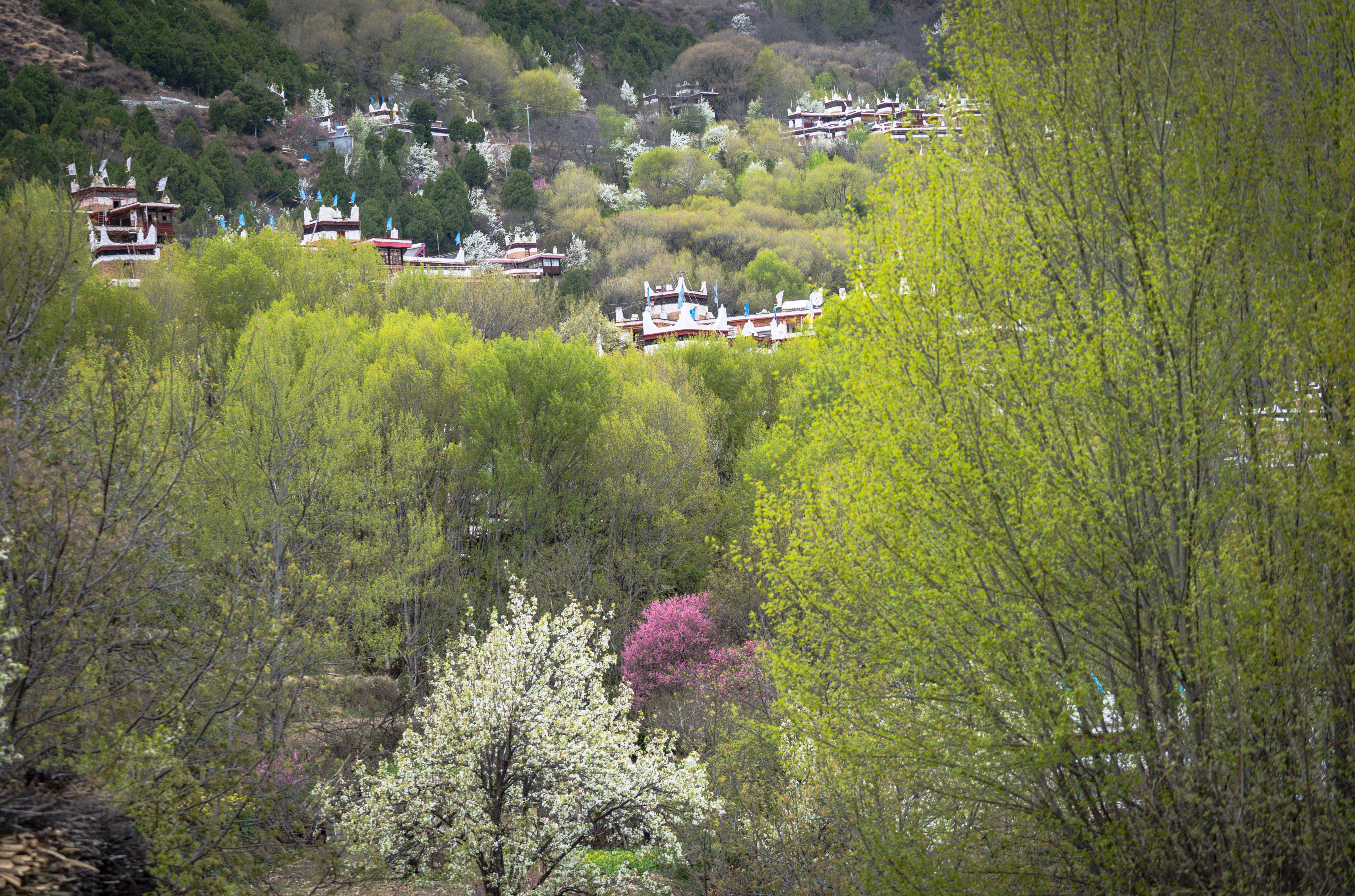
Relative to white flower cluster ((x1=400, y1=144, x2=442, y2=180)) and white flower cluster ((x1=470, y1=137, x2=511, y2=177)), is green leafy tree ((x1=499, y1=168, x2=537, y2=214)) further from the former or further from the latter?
Result: white flower cluster ((x1=400, y1=144, x2=442, y2=180))

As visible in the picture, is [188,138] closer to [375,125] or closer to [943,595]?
[375,125]

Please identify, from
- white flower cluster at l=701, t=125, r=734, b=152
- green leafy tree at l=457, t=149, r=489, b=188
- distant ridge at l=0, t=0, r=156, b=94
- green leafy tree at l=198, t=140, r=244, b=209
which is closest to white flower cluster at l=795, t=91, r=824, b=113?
white flower cluster at l=701, t=125, r=734, b=152

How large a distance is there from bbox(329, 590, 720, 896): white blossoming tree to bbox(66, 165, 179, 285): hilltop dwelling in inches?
1140

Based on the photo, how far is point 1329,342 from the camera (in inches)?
252

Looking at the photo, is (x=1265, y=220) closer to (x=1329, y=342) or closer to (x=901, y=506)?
(x=1329, y=342)

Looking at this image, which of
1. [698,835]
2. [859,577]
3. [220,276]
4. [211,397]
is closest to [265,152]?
[220,276]

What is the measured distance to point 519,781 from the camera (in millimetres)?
13625

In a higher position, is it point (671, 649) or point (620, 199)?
point (620, 199)

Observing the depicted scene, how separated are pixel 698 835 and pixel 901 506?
902 cm

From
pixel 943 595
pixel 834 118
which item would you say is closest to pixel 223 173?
pixel 943 595

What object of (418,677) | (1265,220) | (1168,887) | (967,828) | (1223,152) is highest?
(1223,152)

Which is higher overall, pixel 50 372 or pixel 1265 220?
pixel 1265 220

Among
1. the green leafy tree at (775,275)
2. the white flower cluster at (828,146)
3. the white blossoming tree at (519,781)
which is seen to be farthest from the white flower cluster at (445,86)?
the white blossoming tree at (519,781)

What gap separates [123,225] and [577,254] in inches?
1297
